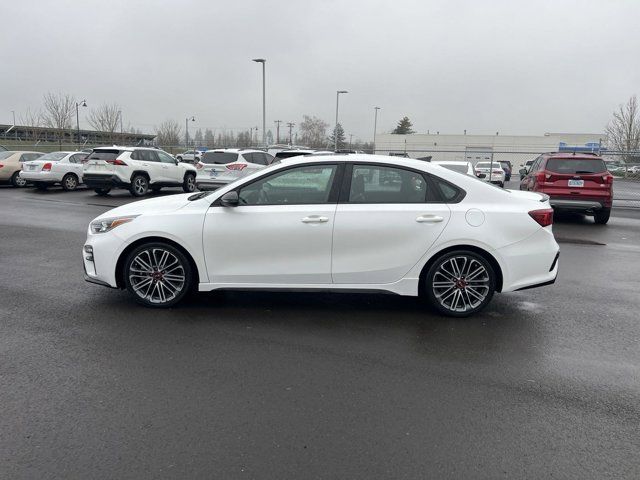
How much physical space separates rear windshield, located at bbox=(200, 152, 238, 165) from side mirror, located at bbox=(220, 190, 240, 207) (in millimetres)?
11657

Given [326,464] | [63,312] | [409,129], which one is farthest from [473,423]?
[409,129]

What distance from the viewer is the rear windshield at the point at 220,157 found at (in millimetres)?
16531

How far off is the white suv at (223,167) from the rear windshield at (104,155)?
3.04m

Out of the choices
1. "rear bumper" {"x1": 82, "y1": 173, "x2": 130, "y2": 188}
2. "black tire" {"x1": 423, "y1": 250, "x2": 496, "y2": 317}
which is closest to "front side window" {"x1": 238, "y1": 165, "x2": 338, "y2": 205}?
"black tire" {"x1": 423, "y1": 250, "x2": 496, "y2": 317}

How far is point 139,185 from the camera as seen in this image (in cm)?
1764

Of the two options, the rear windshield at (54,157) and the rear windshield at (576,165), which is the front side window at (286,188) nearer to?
the rear windshield at (576,165)

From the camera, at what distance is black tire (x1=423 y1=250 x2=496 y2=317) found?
5.11 meters

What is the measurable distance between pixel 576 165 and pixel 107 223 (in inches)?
419

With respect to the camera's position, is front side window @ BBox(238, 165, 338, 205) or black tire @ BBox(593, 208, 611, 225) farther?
black tire @ BBox(593, 208, 611, 225)

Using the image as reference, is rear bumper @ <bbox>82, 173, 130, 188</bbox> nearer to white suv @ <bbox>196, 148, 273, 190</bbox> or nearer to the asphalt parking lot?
→ white suv @ <bbox>196, 148, 273, 190</bbox>

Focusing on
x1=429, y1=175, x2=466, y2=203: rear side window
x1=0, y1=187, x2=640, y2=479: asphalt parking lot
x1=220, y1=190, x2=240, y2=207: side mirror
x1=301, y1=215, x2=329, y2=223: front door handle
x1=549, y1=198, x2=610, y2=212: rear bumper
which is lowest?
x1=0, y1=187, x2=640, y2=479: asphalt parking lot

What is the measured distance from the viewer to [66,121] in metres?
56.4

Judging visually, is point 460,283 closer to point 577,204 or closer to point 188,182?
point 577,204

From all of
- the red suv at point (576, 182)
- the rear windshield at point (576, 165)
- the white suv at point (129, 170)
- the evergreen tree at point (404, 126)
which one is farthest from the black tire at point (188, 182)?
the evergreen tree at point (404, 126)
